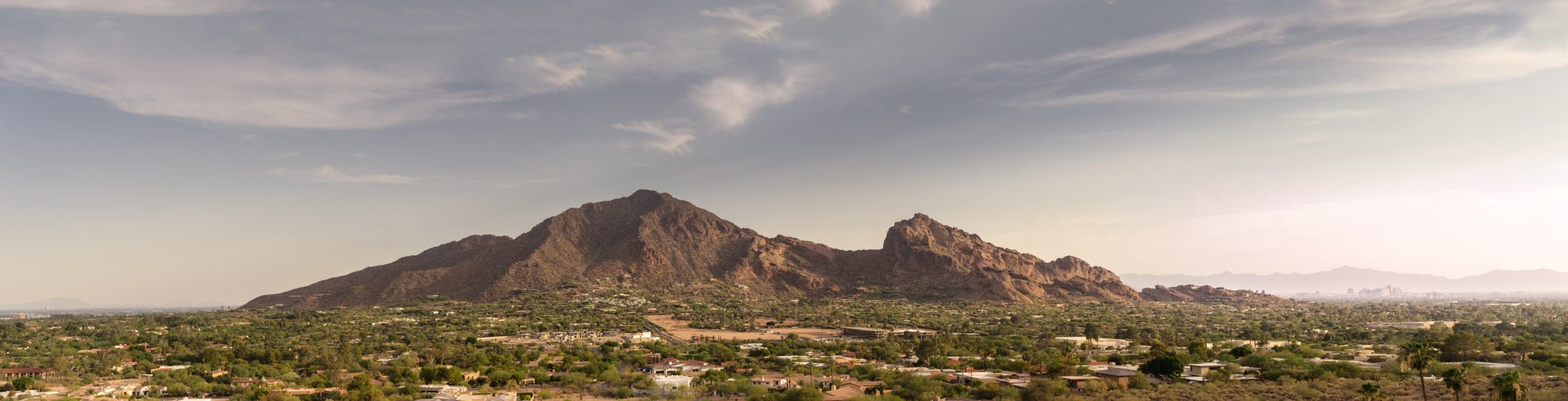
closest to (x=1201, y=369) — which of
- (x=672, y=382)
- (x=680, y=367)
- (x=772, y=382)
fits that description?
(x=772, y=382)

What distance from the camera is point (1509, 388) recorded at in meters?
35.1

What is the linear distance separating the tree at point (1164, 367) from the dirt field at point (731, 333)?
51224 millimetres

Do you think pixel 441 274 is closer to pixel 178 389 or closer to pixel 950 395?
pixel 178 389

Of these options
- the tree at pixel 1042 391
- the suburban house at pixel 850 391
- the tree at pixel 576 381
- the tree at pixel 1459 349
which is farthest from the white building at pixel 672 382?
the tree at pixel 1459 349

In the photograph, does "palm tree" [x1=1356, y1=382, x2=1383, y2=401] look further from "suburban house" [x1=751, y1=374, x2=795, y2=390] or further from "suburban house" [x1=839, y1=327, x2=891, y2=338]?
"suburban house" [x1=839, y1=327, x2=891, y2=338]

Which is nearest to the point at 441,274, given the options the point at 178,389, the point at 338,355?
the point at 338,355

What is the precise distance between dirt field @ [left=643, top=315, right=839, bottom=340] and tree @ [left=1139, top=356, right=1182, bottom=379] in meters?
51.2

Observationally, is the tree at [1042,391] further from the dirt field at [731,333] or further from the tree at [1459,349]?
the dirt field at [731,333]

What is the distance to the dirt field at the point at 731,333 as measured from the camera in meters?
103

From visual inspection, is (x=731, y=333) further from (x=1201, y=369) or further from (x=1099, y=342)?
(x=1201, y=369)

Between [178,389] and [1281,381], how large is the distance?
69.3 m

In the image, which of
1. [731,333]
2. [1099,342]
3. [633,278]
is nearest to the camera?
[1099,342]

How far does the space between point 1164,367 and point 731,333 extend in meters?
66.3

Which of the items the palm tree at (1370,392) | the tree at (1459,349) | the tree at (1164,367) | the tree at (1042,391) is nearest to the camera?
the palm tree at (1370,392)
